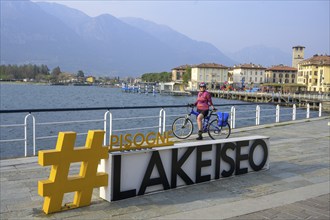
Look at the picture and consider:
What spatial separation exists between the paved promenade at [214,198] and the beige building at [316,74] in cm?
9889

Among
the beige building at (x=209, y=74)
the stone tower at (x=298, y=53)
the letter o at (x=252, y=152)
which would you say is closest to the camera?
the letter o at (x=252, y=152)

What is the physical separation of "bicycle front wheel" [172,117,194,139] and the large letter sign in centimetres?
368

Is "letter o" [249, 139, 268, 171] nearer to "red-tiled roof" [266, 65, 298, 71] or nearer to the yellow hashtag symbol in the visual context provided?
the yellow hashtag symbol

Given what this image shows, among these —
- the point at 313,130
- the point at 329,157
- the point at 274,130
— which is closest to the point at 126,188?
the point at 329,157

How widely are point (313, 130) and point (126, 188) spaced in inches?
433

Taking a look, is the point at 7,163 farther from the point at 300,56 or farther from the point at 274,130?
the point at 300,56

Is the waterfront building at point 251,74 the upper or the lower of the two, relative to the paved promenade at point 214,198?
upper

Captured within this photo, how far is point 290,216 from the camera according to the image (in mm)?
5105

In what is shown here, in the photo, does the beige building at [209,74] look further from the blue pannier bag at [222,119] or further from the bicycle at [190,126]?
the bicycle at [190,126]

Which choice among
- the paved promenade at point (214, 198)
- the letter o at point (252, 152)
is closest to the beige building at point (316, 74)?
the letter o at point (252, 152)

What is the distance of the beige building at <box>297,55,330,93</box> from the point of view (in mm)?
102731

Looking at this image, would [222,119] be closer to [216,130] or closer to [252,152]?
[216,130]

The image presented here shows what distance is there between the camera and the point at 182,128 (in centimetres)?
1120

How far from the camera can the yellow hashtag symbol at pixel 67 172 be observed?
5004 millimetres
